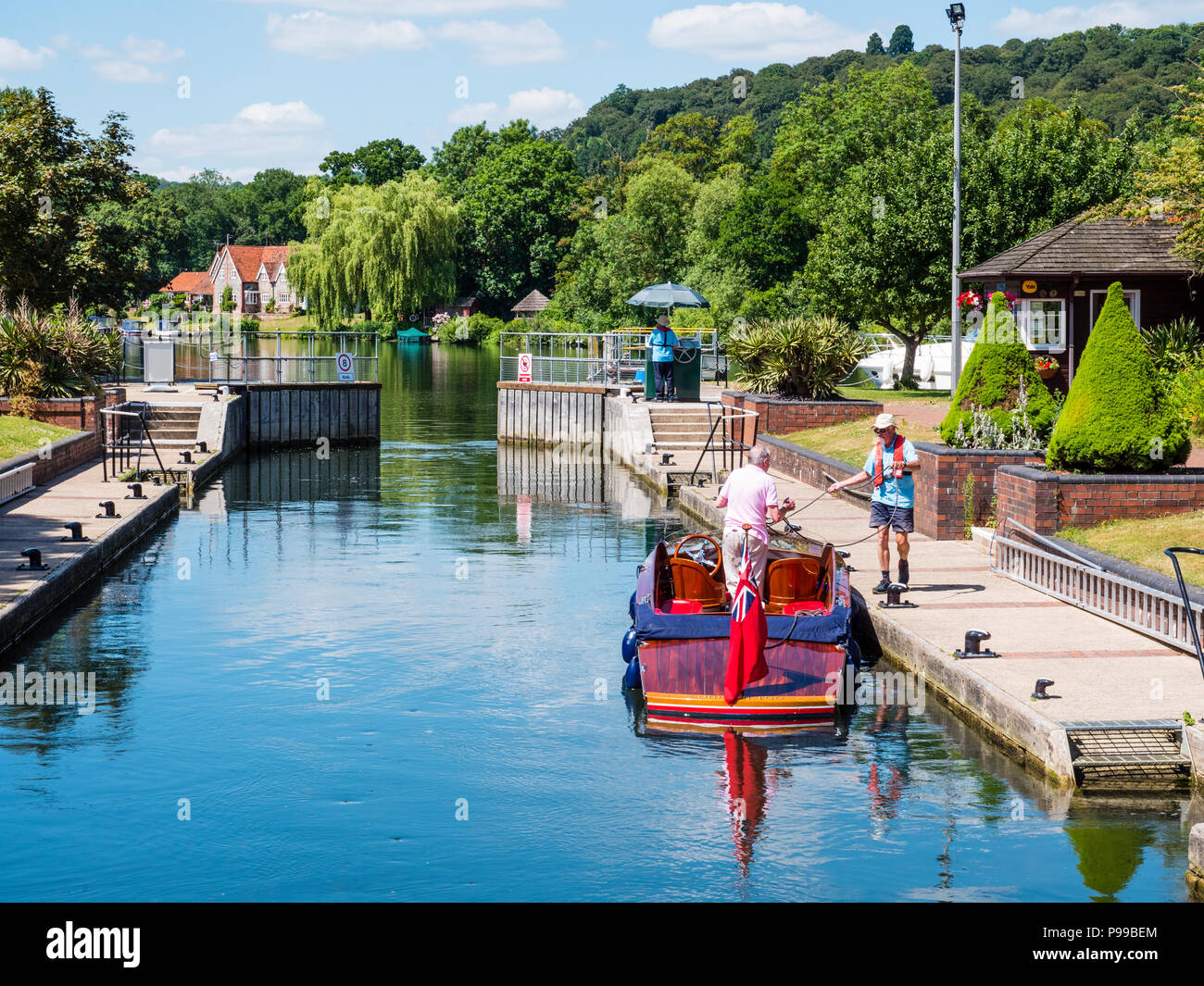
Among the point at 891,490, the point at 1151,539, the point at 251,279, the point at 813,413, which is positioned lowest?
the point at 1151,539

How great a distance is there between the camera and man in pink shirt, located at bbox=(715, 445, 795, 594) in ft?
44.5

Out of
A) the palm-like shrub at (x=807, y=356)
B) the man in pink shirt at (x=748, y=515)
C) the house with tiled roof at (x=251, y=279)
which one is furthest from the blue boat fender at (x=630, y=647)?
the house with tiled roof at (x=251, y=279)

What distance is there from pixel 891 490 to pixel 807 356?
1688 centimetres

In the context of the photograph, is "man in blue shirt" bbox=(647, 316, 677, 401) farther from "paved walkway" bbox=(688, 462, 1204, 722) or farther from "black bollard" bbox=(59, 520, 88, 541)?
"black bollard" bbox=(59, 520, 88, 541)

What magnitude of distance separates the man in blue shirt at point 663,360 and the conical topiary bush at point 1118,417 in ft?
62.2

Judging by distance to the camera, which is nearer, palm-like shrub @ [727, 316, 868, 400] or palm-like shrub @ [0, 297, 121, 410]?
palm-like shrub @ [0, 297, 121, 410]

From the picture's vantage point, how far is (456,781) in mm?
11391

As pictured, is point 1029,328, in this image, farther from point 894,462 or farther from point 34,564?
point 34,564

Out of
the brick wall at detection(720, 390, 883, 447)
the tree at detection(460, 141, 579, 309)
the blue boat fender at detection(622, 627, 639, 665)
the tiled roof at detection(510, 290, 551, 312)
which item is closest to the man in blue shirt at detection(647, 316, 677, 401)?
the brick wall at detection(720, 390, 883, 447)

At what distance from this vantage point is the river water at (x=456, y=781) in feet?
Answer: 30.9

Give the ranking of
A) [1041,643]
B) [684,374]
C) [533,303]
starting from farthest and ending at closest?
[533,303] → [684,374] → [1041,643]

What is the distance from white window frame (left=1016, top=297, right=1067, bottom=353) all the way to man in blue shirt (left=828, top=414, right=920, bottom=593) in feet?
56.6

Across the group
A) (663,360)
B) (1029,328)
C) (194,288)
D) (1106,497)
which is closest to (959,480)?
(1106,497)
